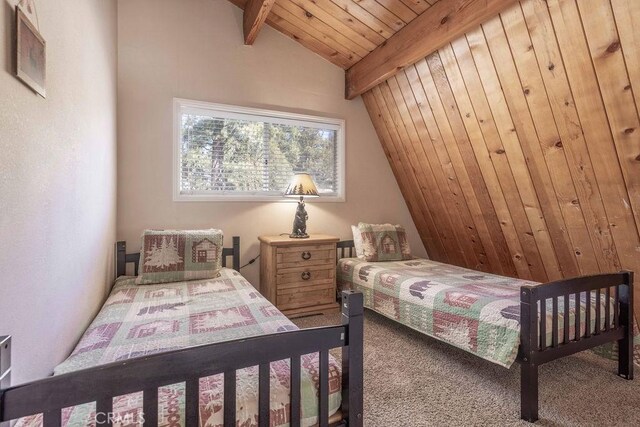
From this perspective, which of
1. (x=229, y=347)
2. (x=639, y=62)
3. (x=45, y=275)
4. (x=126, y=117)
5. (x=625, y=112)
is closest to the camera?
(x=229, y=347)

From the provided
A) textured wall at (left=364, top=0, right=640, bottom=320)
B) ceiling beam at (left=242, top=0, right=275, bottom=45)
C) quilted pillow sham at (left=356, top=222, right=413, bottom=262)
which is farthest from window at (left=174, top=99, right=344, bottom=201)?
textured wall at (left=364, top=0, right=640, bottom=320)

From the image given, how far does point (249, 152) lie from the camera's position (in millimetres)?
3078

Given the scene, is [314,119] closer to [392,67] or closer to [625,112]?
[392,67]

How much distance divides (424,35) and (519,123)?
0.93 meters

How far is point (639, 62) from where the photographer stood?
1563mm

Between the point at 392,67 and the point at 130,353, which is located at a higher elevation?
the point at 392,67

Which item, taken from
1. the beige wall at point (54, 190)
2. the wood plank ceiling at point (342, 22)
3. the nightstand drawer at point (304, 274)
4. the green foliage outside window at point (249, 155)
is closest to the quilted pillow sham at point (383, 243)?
the nightstand drawer at point (304, 274)

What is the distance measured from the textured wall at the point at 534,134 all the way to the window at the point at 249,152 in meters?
0.77

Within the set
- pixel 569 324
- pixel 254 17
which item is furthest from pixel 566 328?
pixel 254 17

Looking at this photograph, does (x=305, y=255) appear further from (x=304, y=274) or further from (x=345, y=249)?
(x=345, y=249)

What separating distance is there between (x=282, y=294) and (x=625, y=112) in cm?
255

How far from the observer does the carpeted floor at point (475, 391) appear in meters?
1.61

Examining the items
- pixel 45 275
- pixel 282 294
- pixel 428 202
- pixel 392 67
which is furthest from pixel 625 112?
pixel 45 275

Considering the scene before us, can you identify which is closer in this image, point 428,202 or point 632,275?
point 632,275
